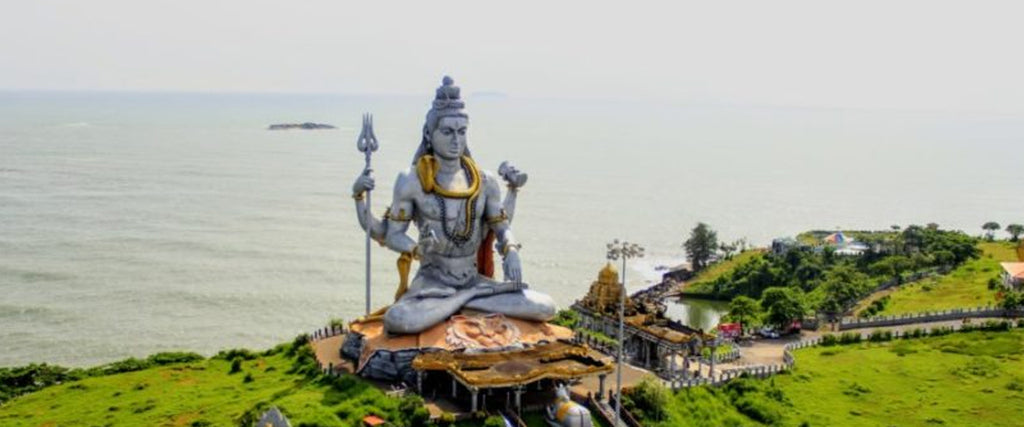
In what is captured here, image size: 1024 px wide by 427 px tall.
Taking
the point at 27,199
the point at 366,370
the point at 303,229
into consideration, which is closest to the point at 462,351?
the point at 366,370

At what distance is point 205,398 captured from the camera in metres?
25.6

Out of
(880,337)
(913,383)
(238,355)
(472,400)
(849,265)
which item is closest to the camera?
(472,400)

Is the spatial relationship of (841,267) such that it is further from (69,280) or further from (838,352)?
(69,280)

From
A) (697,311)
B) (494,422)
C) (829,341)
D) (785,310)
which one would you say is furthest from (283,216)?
(494,422)

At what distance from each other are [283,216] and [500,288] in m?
46.1

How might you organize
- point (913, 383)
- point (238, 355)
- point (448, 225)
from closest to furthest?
point (448, 225), point (913, 383), point (238, 355)

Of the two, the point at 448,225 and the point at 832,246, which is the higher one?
the point at 448,225

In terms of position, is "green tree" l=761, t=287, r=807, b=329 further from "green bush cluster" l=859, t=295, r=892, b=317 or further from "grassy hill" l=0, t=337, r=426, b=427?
"grassy hill" l=0, t=337, r=426, b=427

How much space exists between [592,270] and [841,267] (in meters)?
14.6

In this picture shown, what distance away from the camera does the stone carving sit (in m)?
24.9

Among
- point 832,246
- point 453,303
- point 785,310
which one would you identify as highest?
point 453,303

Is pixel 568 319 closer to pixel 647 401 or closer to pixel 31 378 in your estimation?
pixel 647 401

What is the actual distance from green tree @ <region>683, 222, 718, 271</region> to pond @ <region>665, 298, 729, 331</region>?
21.0 feet

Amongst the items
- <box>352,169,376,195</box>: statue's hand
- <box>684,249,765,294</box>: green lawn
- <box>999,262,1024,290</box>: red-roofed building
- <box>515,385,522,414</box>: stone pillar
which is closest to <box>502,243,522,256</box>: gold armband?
<box>352,169,376,195</box>: statue's hand
